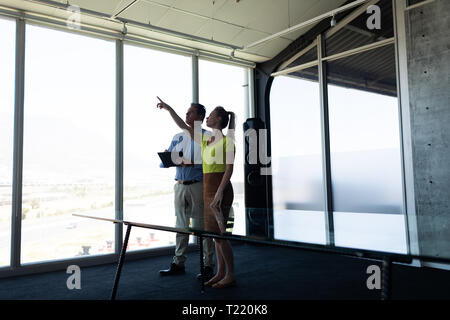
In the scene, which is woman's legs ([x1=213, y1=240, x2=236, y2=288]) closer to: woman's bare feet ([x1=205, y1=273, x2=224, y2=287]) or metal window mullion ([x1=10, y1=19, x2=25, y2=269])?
woman's bare feet ([x1=205, y1=273, x2=224, y2=287])

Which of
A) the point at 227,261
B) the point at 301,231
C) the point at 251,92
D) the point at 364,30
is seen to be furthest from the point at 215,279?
the point at 251,92

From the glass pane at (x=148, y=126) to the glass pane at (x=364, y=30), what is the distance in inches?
82.3

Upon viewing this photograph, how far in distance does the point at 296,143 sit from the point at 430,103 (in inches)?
76.3

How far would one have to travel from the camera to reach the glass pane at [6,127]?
373 cm

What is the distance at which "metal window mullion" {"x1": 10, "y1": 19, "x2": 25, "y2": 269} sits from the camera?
3.75m

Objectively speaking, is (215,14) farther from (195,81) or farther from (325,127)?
(325,127)

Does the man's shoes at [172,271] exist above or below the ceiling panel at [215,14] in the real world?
below

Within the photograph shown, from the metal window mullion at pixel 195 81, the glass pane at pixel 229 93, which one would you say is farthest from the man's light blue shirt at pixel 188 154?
the glass pane at pixel 229 93

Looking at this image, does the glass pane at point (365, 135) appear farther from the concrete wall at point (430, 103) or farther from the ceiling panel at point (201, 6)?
the ceiling panel at point (201, 6)

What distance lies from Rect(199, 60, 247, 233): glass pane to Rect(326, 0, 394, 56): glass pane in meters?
1.48

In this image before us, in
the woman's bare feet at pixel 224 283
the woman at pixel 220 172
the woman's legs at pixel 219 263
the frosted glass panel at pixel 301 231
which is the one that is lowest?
the woman's bare feet at pixel 224 283

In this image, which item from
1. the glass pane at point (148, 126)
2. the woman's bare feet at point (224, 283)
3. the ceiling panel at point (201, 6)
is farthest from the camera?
the glass pane at point (148, 126)

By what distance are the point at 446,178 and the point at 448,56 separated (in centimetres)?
122
